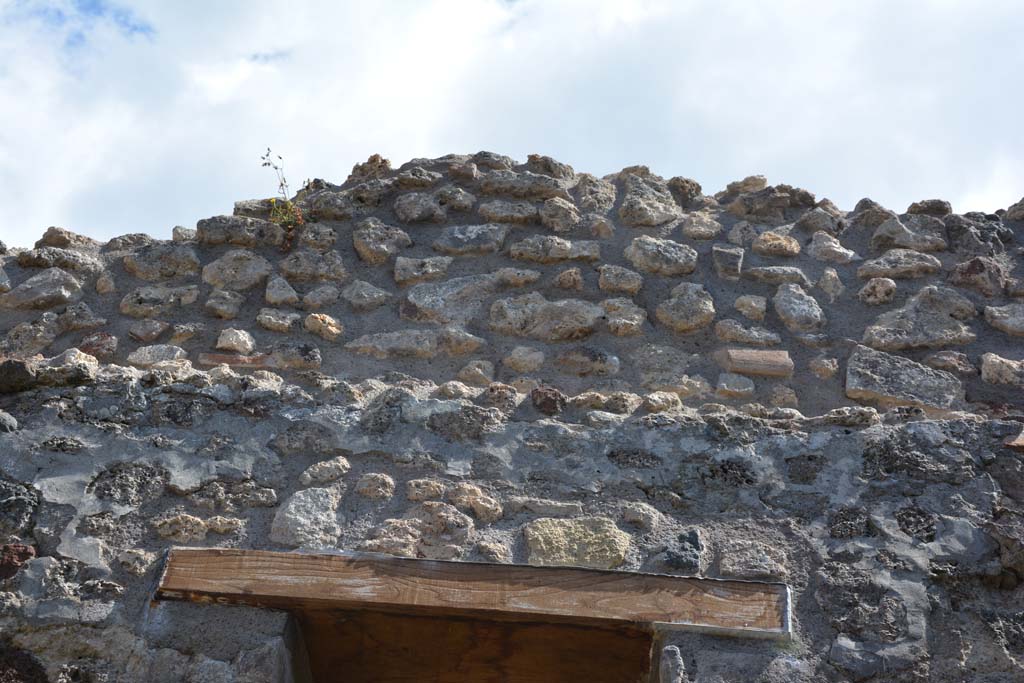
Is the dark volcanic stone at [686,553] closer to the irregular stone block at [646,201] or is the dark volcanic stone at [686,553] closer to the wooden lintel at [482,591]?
the wooden lintel at [482,591]

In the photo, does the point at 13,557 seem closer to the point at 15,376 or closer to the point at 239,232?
the point at 15,376

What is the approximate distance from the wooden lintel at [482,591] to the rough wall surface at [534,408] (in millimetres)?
53

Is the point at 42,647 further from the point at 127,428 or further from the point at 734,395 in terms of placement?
the point at 734,395

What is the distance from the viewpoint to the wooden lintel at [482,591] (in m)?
2.35

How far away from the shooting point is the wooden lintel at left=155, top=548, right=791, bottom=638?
235 cm

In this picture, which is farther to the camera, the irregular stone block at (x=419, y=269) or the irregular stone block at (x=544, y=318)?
the irregular stone block at (x=419, y=269)

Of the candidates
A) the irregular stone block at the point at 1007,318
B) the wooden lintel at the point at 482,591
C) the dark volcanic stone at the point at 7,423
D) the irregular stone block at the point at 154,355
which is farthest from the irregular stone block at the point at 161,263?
the irregular stone block at the point at 1007,318

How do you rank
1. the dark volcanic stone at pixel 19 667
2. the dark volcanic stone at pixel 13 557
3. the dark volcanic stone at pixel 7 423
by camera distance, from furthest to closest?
the dark volcanic stone at pixel 7 423 < the dark volcanic stone at pixel 13 557 < the dark volcanic stone at pixel 19 667

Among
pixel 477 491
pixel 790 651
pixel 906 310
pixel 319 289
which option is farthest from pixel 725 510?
pixel 319 289

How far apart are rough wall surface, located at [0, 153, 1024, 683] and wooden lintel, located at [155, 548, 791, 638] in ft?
0.17

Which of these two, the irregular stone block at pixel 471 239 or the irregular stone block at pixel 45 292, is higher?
the irregular stone block at pixel 471 239

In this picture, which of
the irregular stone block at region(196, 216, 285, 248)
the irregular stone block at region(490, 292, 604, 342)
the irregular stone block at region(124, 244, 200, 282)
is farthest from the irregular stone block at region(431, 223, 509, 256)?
the irregular stone block at region(124, 244, 200, 282)

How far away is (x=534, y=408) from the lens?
289cm

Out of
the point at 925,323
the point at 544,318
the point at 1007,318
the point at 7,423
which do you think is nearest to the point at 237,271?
the point at 7,423
